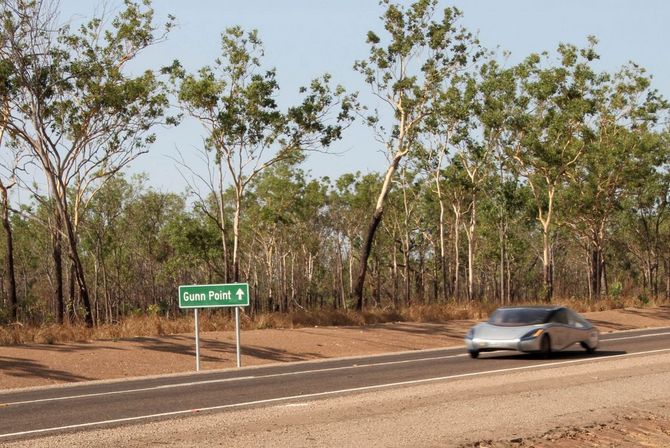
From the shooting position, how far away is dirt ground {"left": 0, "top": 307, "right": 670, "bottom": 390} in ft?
74.4

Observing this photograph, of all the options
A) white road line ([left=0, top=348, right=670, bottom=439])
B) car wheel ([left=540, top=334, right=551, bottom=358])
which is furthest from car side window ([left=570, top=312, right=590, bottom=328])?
white road line ([left=0, top=348, right=670, bottom=439])

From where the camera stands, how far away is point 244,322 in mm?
32469

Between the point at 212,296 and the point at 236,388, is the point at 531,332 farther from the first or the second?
the point at 236,388

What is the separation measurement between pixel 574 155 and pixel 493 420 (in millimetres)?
41365

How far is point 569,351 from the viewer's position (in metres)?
25.0

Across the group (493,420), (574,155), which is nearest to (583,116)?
(574,155)

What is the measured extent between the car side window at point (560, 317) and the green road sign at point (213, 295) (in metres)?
7.26

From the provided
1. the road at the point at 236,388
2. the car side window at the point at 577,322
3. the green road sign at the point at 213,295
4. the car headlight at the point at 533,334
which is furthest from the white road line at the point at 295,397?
the green road sign at the point at 213,295

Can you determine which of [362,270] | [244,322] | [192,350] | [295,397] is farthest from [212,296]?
[362,270]

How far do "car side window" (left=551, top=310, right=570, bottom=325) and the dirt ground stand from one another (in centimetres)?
728

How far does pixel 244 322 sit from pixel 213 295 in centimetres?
871

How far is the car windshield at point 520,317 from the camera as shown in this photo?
22.9 meters

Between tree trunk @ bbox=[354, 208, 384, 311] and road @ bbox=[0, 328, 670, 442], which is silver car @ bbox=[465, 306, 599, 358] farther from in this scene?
tree trunk @ bbox=[354, 208, 384, 311]

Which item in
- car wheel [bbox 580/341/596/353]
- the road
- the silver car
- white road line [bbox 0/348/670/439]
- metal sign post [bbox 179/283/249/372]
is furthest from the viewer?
car wheel [bbox 580/341/596/353]
